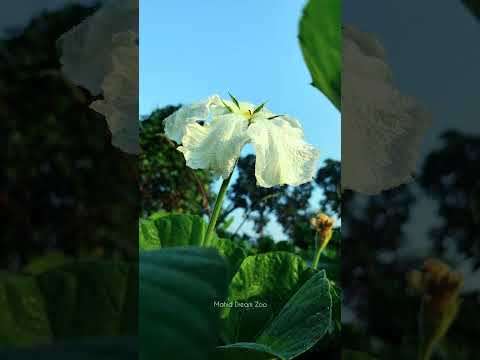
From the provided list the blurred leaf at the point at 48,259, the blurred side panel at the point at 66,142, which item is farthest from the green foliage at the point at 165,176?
the blurred leaf at the point at 48,259

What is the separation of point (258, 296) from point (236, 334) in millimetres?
54

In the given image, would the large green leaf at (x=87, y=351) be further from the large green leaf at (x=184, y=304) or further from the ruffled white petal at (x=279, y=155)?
the ruffled white petal at (x=279, y=155)

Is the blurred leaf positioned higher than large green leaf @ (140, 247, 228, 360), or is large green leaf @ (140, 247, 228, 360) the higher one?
large green leaf @ (140, 247, 228, 360)

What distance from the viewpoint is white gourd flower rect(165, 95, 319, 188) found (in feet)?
2.00

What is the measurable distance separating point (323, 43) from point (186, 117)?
0.64ft

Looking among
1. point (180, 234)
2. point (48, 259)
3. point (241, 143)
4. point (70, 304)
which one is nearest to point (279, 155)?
point (241, 143)

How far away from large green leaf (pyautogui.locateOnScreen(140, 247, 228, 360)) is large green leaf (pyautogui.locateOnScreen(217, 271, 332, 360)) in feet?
0.60

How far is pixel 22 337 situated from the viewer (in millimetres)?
514

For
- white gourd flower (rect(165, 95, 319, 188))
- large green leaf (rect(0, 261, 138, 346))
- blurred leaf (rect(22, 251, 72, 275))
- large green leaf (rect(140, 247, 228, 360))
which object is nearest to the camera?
large green leaf (rect(140, 247, 228, 360))

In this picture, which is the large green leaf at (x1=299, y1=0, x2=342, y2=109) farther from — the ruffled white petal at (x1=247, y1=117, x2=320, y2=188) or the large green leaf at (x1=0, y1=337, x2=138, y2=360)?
the large green leaf at (x1=0, y1=337, x2=138, y2=360)

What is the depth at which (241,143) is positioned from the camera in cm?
61

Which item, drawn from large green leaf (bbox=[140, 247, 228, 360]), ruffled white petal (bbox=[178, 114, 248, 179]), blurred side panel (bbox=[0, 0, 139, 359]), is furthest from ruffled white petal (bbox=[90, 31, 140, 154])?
large green leaf (bbox=[140, 247, 228, 360])

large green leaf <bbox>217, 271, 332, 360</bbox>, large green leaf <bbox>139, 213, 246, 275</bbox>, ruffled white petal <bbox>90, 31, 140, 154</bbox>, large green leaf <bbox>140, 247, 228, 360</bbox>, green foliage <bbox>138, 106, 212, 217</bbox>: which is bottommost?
large green leaf <bbox>217, 271, 332, 360</bbox>

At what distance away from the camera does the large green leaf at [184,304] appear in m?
0.29
